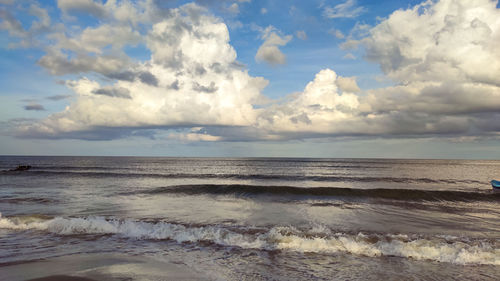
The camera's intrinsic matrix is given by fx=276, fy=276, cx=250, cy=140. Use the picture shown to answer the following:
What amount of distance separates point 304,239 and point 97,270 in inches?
254

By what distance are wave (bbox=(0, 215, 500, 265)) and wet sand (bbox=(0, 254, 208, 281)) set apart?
2597 mm

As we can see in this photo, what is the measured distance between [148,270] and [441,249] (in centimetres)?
905

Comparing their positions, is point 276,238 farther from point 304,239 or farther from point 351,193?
point 351,193

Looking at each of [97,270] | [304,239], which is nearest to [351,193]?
[304,239]

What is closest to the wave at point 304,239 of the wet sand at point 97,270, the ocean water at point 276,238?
the ocean water at point 276,238

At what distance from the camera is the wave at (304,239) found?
8.80 meters

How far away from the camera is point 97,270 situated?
701cm

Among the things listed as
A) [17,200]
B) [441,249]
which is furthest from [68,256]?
[17,200]

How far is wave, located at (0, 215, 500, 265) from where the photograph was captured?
8805mm

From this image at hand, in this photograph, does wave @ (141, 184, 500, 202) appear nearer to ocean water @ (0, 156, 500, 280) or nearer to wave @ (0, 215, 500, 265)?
ocean water @ (0, 156, 500, 280)

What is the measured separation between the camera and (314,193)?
2664 centimetres

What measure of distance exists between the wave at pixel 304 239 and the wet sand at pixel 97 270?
260cm

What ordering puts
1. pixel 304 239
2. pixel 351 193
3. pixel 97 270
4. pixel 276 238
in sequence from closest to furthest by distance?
pixel 97 270 < pixel 304 239 < pixel 276 238 < pixel 351 193

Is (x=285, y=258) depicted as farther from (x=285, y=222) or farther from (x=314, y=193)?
(x=314, y=193)
